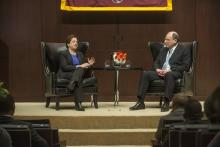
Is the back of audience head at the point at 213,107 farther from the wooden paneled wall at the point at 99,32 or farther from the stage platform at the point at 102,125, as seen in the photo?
the wooden paneled wall at the point at 99,32

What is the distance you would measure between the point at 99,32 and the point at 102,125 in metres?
2.54

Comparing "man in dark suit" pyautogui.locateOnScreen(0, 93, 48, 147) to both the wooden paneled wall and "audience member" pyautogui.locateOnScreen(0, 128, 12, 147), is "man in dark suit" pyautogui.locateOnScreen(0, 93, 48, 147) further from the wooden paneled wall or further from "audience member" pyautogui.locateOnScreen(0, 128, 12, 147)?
the wooden paneled wall

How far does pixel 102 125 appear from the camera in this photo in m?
7.22

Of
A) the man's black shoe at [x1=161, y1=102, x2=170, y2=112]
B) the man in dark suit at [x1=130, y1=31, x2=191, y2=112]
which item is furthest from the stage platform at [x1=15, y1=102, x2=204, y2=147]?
the man in dark suit at [x1=130, y1=31, x2=191, y2=112]

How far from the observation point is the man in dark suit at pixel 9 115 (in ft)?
11.6

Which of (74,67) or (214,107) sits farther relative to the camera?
(74,67)

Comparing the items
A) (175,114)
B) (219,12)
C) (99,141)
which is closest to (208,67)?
(219,12)

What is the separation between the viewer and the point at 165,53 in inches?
324

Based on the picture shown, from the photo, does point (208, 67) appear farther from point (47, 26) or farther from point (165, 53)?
point (47, 26)

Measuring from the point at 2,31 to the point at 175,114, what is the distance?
528 centimetres

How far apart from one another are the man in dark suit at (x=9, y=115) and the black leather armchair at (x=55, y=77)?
4.06 meters

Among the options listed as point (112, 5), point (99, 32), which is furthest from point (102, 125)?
point (112, 5)

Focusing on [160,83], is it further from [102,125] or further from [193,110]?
[193,110]

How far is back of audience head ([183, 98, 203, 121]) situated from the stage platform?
305 cm
